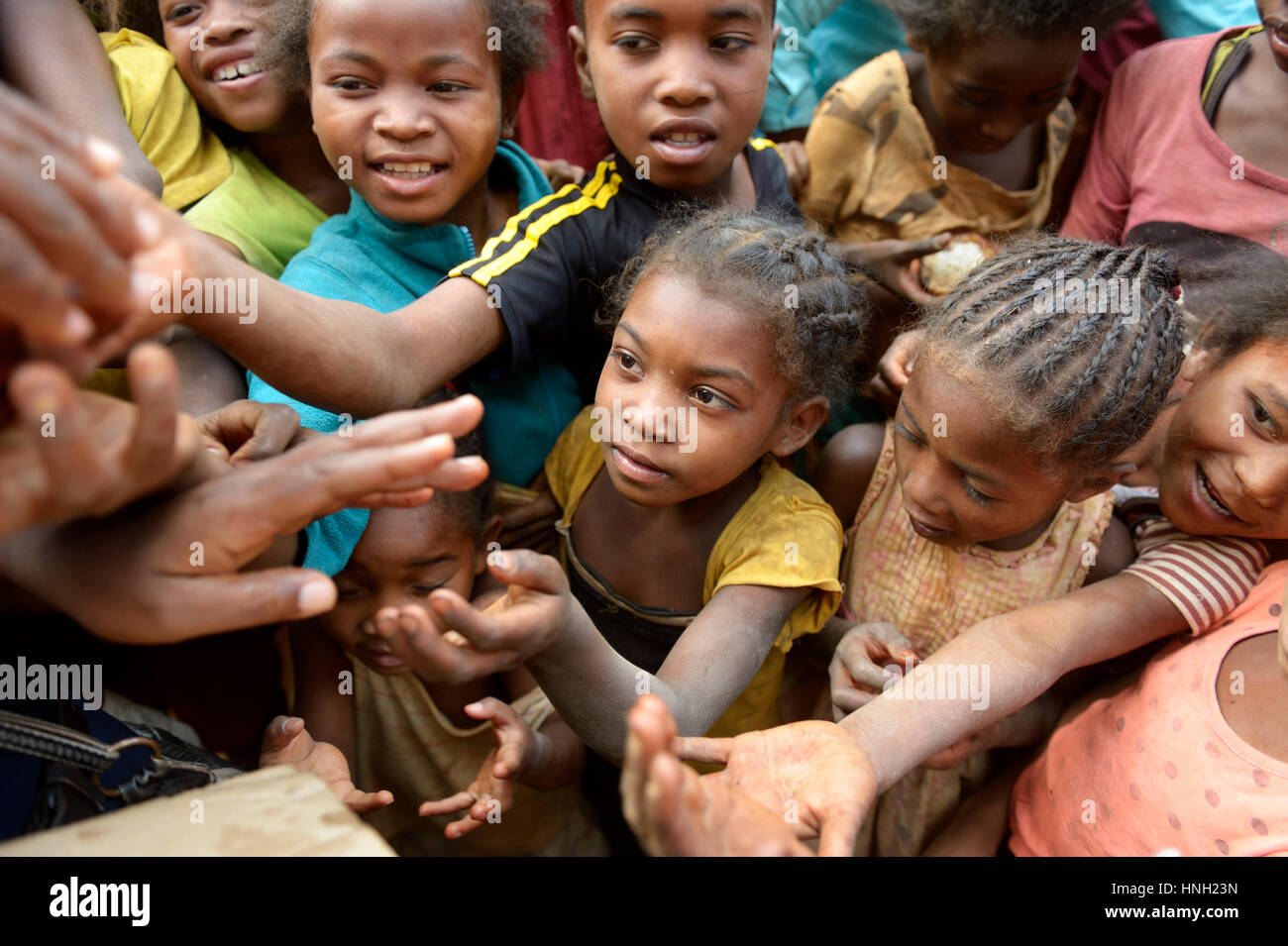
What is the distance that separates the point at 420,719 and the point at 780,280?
1094 millimetres

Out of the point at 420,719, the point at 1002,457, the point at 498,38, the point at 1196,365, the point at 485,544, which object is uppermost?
the point at 498,38

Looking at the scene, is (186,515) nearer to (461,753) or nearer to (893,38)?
(461,753)

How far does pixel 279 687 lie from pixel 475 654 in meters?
0.91

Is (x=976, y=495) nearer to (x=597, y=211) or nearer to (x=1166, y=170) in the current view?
(x=597, y=211)

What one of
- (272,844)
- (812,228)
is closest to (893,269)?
(812,228)

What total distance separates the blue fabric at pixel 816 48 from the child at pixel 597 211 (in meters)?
0.68

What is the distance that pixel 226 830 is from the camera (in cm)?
95

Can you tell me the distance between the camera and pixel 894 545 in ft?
6.14

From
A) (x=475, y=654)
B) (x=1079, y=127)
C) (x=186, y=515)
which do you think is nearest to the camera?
(x=186, y=515)

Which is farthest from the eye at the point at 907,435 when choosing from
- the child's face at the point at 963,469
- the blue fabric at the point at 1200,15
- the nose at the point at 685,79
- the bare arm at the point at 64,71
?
the blue fabric at the point at 1200,15

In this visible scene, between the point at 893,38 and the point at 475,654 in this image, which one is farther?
the point at 893,38

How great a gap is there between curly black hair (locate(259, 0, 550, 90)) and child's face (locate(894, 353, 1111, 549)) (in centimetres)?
109

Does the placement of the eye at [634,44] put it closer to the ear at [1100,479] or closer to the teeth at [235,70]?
the teeth at [235,70]

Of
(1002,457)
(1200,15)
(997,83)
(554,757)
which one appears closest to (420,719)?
(554,757)
